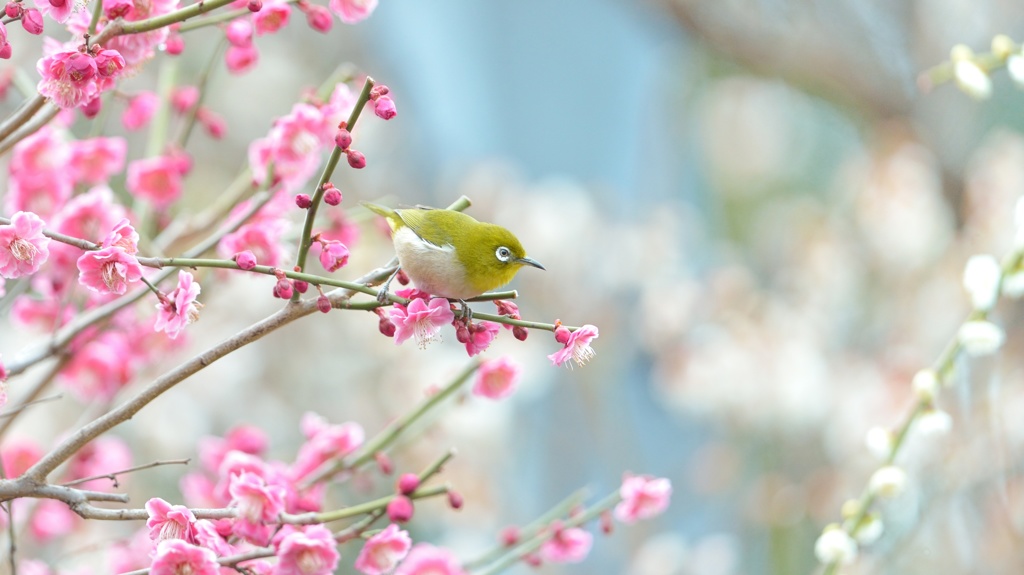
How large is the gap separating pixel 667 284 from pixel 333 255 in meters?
2.09

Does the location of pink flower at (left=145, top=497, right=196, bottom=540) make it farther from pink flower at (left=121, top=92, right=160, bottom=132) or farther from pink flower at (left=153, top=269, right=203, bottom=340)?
pink flower at (left=121, top=92, right=160, bottom=132)

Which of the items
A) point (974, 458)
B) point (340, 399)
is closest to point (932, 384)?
point (974, 458)

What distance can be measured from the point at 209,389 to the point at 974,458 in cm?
154

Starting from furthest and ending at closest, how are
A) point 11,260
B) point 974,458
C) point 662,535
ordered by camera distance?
1. point 662,535
2. point 974,458
3. point 11,260

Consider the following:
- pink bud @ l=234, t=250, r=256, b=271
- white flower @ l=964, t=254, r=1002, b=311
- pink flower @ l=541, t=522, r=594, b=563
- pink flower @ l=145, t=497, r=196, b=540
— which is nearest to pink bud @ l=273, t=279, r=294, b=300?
pink bud @ l=234, t=250, r=256, b=271

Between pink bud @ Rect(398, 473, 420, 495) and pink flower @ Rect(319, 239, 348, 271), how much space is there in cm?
14

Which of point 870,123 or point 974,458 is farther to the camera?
point 870,123

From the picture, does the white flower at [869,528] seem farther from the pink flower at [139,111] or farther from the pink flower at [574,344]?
the pink flower at [139,111]

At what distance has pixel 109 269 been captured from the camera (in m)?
0.60

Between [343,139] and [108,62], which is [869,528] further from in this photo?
[108,62]

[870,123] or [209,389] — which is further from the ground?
[870,123]

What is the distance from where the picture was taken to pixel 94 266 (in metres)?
0.60

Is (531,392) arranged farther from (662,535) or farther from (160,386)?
(160,386)

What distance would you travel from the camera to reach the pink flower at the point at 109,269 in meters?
0.60
